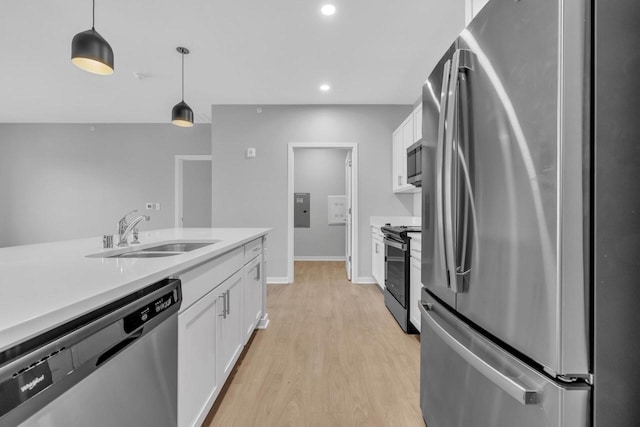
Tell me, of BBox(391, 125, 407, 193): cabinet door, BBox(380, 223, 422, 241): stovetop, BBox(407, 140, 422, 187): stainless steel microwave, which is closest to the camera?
BBox(380, 223, 422, 241): stovetop

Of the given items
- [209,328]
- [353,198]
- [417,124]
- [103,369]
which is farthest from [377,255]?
[103,369]

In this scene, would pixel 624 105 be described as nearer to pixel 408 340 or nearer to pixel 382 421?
pixel 382 421

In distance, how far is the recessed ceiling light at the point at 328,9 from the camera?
2.42 meters

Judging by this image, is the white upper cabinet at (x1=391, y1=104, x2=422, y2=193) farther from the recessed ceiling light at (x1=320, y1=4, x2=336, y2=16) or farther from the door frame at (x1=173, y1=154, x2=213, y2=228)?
the door frame at (x1=173, y1=154, x2=213, y2=228)

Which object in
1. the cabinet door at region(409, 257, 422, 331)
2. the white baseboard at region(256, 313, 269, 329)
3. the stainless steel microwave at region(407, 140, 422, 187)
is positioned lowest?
the white baseboard at region(256, 313, 269, 329)

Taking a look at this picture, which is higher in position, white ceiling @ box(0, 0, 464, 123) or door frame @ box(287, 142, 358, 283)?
white ceiling @ box(0, 0, 464, 123)

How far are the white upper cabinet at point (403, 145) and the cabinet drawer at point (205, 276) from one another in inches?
95.2

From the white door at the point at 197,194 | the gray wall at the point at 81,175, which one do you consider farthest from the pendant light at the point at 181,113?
the white door at the point at 197,194

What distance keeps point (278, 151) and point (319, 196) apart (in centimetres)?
261

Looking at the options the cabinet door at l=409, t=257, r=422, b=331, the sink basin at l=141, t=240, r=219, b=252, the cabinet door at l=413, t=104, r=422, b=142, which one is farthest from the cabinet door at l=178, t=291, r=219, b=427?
the cabinet door at l=413, t=104, r=422, b=142

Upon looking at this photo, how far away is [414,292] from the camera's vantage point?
2508 millimetres

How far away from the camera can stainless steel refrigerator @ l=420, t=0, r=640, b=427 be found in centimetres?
63

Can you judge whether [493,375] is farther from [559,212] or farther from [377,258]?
[377,258]

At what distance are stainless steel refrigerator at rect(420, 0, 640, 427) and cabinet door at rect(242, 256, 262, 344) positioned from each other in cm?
157
